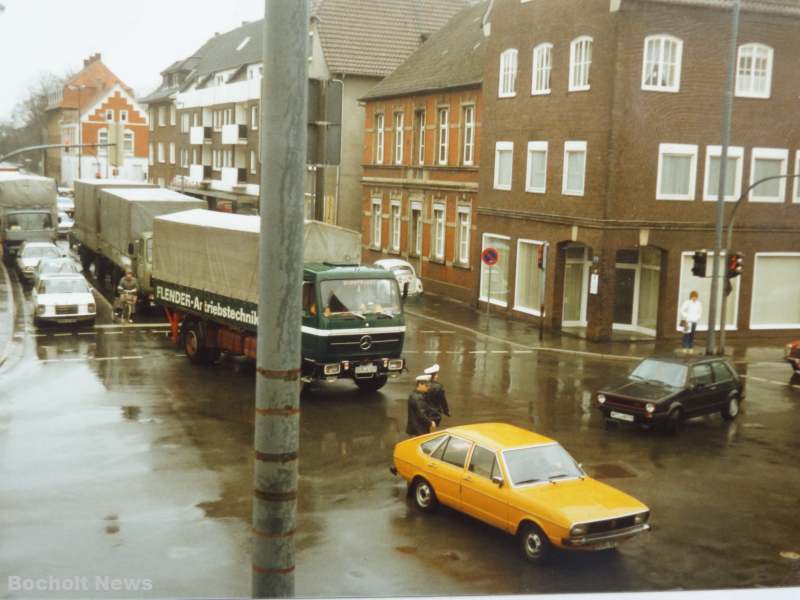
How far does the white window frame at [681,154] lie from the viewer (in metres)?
28.6

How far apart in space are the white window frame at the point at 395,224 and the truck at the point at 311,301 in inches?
830

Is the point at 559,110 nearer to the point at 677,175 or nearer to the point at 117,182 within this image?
the point at 677,175

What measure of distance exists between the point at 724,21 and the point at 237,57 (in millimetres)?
14852

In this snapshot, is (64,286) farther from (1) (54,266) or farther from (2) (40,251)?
(2) (40,251)

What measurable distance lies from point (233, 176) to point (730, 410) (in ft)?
73.3

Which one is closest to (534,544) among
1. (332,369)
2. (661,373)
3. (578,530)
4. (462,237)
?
(578,530)

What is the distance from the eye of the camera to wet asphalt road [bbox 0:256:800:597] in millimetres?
9570

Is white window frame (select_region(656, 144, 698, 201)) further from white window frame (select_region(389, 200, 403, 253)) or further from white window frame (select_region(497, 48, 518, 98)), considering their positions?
white window frame (select_region(389, 200, 403, 253))

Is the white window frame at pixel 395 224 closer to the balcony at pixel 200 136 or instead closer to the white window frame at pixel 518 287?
the white window frame at pixel 518 287

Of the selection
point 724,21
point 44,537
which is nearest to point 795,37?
point 724,21

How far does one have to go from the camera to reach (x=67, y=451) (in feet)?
45.4

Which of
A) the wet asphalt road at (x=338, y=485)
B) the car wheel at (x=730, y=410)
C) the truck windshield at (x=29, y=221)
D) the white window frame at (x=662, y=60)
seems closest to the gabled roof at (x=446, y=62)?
the white window frame at (x=662, y=60)

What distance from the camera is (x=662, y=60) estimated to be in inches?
1105

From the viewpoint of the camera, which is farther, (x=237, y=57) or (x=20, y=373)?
(x=237, y=57)
